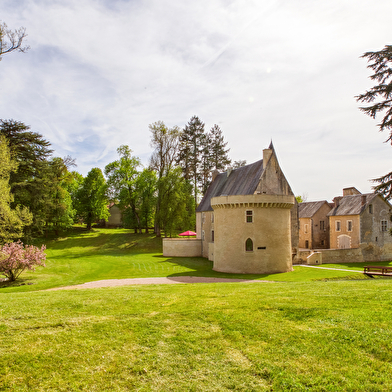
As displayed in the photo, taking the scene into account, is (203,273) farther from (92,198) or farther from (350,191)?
(92,198)

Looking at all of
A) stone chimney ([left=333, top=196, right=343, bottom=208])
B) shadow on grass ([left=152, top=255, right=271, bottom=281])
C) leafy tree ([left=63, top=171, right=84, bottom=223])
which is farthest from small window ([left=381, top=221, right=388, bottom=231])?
leafy tree ([left=63, top=171, right=84, bottom=223])

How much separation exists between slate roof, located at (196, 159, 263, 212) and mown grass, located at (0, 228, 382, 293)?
342 inches

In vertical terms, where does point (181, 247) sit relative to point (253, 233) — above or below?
below

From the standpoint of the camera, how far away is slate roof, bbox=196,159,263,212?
32.9 meters

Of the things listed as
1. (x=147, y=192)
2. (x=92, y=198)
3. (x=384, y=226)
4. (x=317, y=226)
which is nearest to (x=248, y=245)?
(x=317, y=226)

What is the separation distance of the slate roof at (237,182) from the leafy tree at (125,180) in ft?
54.8

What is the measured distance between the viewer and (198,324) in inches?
311

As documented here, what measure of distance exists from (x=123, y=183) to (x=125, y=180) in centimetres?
66

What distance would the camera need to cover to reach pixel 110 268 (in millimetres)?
29344

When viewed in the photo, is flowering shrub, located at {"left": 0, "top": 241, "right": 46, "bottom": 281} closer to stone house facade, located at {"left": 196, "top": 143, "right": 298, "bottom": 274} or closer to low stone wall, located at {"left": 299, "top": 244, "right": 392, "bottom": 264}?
stone house facade, located at {"left": 196, "top": 143, "right": 298, "bottom": 274}

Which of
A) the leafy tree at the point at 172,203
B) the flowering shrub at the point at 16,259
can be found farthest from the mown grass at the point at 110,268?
the leafy tree at the point at 172,203

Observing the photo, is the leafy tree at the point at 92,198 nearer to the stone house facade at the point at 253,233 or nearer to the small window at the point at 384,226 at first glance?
the stone house facade at the point at 253,233

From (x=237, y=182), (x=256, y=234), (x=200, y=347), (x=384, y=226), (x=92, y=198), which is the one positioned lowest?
(x=200, y=347)

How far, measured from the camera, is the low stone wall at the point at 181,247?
3956cm
